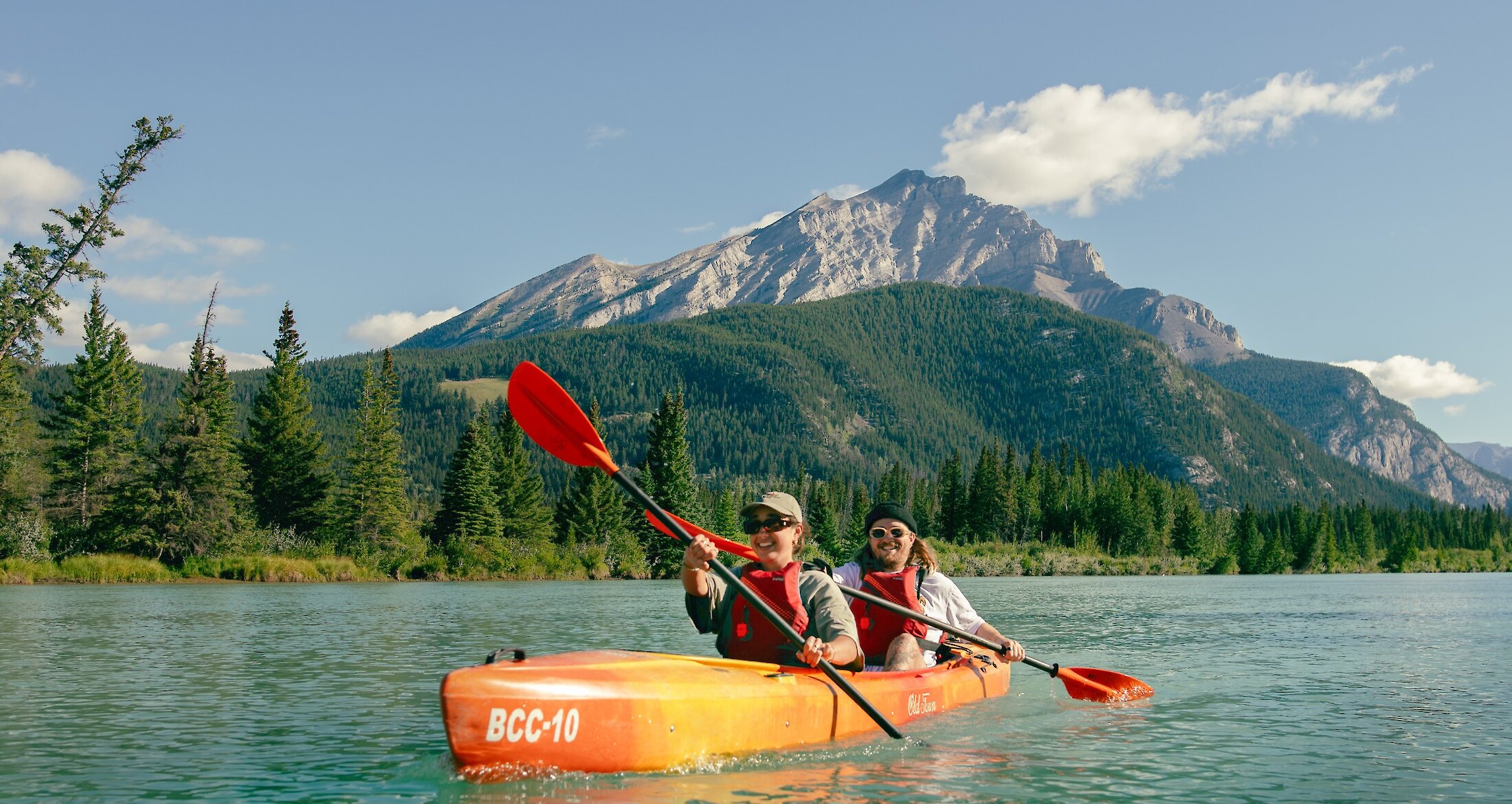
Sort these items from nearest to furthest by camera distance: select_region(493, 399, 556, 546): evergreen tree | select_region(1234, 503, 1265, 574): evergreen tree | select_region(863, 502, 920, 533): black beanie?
select_region(863, 502, 920, 533): black beanie → select_region(493, 399, 556, 546): evergreen tree → select_region(1234, 503, 1265, 574): evergreen tree

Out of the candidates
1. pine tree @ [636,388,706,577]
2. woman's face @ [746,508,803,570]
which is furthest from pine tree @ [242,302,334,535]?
woman's face @ [746,508,803,570]

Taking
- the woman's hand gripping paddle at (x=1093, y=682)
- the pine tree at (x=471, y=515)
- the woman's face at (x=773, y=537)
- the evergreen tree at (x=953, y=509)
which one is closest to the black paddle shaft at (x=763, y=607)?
the woman's face at (x=773, y=537)

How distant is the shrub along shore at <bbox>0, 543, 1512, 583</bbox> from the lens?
46.7 metres

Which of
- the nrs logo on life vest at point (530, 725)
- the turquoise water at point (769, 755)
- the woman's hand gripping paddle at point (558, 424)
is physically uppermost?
the woman's hand gripping paddle at point (558, 424)

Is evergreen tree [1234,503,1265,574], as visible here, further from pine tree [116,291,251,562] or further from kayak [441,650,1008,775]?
kayak [441,650,1008,775]

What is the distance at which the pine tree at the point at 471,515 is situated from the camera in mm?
62531

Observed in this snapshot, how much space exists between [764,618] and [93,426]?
61998 mm

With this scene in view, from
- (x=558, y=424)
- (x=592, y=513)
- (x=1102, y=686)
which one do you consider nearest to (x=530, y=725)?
(x=558, y=424)

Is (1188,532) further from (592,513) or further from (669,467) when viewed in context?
(669,467)

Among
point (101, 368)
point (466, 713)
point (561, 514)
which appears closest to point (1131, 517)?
point (561, 514)

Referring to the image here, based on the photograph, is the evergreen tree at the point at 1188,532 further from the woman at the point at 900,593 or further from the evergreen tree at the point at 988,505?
the woman at the point at 900,593

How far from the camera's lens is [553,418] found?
11.9 metres

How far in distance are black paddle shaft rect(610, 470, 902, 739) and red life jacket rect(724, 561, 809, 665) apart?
119 millimetres

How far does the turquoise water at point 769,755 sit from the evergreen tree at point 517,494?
49758 mm
